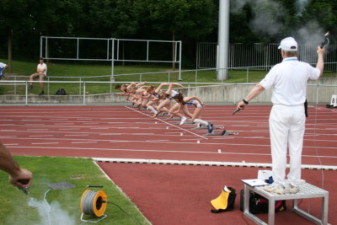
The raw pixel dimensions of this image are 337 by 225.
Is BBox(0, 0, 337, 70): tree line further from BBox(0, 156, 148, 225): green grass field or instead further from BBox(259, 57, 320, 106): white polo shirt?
BBox(259, 57, 320, 106): white polo shirt

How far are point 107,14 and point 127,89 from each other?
1463cm

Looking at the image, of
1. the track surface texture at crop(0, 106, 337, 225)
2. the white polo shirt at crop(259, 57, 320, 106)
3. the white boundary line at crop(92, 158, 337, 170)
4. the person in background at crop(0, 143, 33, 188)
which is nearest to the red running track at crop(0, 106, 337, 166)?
the track surface texture at crop(0, 106, 337, 225)

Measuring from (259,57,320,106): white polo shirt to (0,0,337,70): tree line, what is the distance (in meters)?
21.8

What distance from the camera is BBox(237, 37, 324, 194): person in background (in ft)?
20.2

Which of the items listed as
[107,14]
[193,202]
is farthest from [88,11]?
[193,202]

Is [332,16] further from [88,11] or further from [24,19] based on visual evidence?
[88,11]

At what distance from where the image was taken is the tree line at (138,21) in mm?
29844

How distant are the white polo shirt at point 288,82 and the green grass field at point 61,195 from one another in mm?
2368

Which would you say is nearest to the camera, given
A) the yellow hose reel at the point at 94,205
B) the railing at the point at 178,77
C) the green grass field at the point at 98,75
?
the yellow hose reel at the point at 94,205

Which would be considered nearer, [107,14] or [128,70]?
[128,70]

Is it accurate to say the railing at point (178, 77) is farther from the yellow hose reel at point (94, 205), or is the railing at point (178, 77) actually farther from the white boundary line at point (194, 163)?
the yellow hose reel at point (94, 205)

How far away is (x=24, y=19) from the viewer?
2705cm

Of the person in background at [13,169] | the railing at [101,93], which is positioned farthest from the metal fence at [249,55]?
the person in background at [13,169]

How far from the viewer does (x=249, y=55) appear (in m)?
35.8
